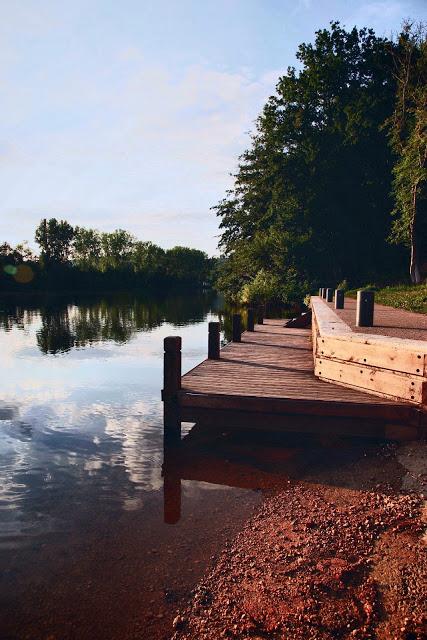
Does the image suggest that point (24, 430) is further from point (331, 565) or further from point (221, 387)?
point (331, 565)

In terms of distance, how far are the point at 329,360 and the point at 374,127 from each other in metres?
31.8

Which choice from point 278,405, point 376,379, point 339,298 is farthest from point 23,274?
point 376,379

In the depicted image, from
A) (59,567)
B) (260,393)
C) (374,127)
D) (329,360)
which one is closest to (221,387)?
(260,393)

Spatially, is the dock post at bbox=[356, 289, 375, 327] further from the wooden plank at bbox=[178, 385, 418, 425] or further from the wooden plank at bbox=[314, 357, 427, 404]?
the wooden plank at bbox=[178, 385, 418, 425]

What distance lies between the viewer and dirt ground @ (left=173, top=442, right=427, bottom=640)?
3336 millimetres

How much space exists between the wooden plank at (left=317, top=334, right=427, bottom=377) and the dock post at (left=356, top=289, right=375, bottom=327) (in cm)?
175

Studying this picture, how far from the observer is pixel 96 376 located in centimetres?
1451

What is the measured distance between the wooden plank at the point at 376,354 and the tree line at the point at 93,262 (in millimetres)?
60469

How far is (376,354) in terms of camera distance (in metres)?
6.54

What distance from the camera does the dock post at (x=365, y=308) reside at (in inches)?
356

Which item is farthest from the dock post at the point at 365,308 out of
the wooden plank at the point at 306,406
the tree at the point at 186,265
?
the tree at the point at 186,265

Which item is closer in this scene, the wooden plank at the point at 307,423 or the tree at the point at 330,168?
the wooden plank at the point at 307,423

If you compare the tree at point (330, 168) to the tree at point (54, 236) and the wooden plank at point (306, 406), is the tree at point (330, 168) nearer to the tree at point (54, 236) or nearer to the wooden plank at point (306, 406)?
the wooden plank at point (306, 406)

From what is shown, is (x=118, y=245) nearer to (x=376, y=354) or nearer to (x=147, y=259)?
(x=147, y=259)
